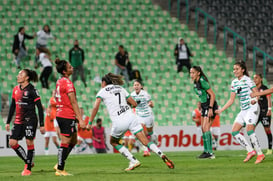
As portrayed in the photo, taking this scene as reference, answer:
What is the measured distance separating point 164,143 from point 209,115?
28.6ft

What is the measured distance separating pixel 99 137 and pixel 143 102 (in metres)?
5.08

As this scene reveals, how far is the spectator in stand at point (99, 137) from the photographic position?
2416 centimetres

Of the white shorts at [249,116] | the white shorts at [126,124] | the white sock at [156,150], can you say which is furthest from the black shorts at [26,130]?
the white shorts at [249,116]

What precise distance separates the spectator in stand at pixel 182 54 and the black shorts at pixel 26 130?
→ 52.8 feet

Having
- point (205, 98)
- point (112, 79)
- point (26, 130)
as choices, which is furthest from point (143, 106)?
point (26, 130)

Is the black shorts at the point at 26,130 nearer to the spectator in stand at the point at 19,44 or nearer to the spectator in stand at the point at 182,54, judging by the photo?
the spectator in stand at the point at 19,44

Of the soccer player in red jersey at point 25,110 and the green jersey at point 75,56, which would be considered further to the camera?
the green jersey at point 75,56

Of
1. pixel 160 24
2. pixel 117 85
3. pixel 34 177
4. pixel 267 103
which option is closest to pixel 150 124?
pixel 267 103

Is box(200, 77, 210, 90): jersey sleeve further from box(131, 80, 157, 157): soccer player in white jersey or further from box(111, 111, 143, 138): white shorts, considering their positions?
box(111, 111, 143, 138): white shorts

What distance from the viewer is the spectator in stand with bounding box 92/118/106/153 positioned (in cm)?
2416

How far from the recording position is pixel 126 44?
30953 mm

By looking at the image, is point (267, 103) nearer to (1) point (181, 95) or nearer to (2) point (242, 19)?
(1) point (181, 95)

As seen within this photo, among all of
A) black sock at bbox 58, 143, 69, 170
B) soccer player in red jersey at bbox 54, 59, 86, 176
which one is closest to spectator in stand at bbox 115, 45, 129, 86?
soccer player in red jersey at bbox 54, 59, 86, 176

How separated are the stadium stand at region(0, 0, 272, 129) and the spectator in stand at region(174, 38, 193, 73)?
71 centimetres
